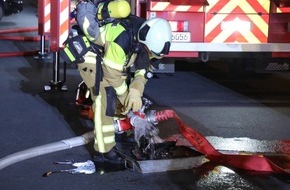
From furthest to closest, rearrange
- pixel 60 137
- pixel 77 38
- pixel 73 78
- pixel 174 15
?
pixel 73 78
pixel 174 15
pixel 60 137
pixel 77 38

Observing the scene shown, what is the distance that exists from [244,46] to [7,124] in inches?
138

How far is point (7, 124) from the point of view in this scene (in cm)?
653

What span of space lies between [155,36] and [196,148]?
1.22 m

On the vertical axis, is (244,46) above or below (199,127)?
above

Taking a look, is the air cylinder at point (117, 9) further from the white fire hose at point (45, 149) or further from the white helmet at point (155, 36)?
the white fire hose at point (45, 149)

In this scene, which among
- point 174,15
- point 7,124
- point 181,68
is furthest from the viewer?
point 181,68

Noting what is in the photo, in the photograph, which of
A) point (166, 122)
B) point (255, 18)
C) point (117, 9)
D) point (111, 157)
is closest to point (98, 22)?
point (117, 9)

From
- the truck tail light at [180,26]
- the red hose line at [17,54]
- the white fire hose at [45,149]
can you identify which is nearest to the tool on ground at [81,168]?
the white fire hose at [45,149]

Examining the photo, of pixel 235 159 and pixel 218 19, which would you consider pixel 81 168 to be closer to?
pixel 235 159

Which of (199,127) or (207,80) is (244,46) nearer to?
(207,80)

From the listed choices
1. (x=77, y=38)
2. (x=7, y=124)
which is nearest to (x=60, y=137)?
(x=7, y=124)

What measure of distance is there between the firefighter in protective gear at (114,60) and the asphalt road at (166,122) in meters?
0.45

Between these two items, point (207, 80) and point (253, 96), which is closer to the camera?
point (253, 96)

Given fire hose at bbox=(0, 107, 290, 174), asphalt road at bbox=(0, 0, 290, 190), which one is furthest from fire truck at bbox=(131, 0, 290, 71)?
Result: fire hose at bbox=(0, 107, 290, 174)
